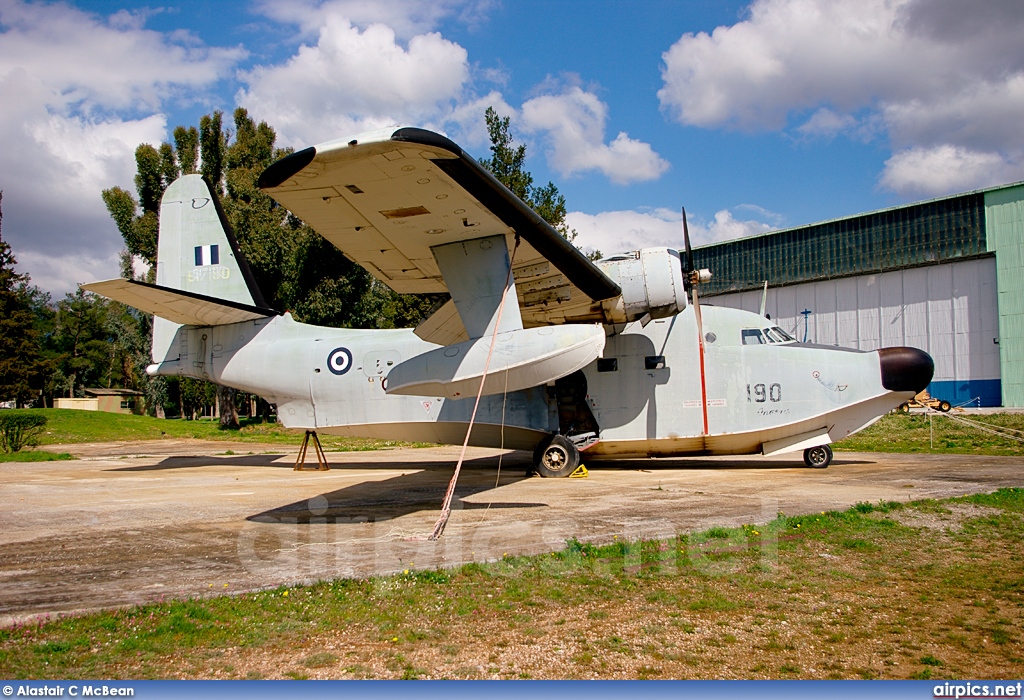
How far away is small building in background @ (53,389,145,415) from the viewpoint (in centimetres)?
5206

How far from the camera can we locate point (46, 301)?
255 feet

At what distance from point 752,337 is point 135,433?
26180 millimetres

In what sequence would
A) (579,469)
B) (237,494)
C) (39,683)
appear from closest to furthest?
(39,683) < (237,494) < (579,469)

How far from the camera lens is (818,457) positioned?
13.2 meters

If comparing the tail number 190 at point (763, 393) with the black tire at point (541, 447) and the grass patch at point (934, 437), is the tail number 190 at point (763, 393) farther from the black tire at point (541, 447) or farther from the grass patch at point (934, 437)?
the grass patch at point (934, 437)

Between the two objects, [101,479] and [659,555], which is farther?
[101,479]

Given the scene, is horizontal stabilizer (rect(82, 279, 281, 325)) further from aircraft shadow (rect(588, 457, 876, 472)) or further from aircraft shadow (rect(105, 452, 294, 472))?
aircraft shadow (rect(588, 457, 876, 472))

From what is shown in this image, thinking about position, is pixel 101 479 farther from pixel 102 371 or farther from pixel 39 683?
pixel 102 371

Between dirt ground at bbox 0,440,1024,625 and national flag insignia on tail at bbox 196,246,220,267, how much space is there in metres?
4.60

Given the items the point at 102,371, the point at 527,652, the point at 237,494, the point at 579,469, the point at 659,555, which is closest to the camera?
the point at 527,652

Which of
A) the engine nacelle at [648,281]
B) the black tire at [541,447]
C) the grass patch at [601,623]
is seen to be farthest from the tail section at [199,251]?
the grass patch at [601,623]

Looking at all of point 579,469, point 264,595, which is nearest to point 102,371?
point 579,469

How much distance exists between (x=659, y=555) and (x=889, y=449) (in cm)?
1593

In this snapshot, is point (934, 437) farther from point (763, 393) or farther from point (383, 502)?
point (383, 502)
